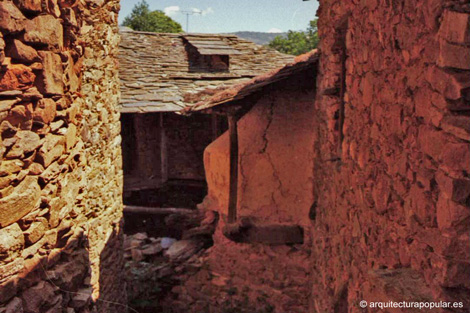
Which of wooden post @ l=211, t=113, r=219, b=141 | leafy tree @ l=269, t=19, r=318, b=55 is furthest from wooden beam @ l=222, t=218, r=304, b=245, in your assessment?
leafy tree @ l=269, t=19, r=318, b=55

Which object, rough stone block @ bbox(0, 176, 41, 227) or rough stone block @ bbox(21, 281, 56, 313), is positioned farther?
rough stone block @ bbox(21, 281, 56, 313)

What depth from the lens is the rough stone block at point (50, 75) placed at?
2146 millimetres

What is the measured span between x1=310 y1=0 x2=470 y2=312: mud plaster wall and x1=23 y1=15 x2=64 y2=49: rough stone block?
170 centimetres

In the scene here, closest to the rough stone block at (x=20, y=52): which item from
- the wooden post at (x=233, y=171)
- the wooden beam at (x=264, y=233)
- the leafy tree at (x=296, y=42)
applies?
the wooden post at (x=233, y=171)

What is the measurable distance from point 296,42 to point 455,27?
28.6 metres

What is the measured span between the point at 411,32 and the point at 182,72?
8664 millimetres

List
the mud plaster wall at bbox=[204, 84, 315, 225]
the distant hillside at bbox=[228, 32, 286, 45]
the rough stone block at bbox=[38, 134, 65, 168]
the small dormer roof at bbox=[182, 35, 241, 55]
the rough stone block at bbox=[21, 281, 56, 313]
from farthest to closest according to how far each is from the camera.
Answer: the distant hillside at bbox=[228, 32, 286, 45] < the small dormer roof at bbox=[182, 35, 241, 55] < the mud plaster wall at bbox=[204, 84, 315, 225] < the rough stone block at bbox=[38, 134, 65, 168] < the rough stone block at bbox=[21, 281, 56, 313]

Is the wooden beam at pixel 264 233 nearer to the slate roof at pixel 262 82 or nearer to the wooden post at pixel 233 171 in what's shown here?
the wooden post at pixel 233 171

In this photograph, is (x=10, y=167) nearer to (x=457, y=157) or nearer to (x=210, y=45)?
(x=457, y=157)

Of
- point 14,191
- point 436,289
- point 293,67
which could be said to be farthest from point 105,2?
point 436,289

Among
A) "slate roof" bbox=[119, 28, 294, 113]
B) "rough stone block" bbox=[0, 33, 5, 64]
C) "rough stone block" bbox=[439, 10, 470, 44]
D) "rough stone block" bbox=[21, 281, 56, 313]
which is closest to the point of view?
"rough stone block" bbox=[439, 10, 470, 44]

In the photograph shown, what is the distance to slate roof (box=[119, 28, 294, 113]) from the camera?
8797 mm

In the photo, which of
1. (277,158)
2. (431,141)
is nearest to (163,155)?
(277,158)

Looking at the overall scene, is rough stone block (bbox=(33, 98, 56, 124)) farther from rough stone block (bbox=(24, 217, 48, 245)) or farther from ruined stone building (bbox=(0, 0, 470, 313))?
rough stone block (bbox=(24, 217, 48, 245))
